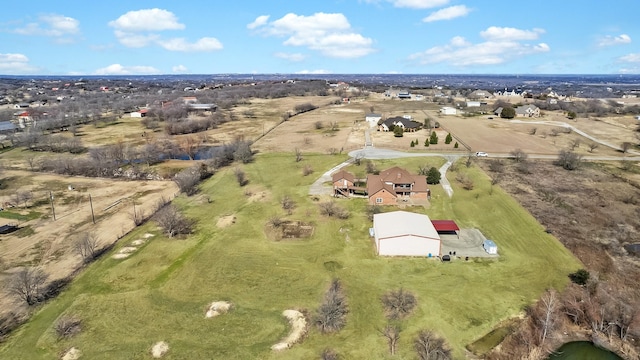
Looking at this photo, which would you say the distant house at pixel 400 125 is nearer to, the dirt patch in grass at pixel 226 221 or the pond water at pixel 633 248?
the dirt patch in grass at pixel 226 221

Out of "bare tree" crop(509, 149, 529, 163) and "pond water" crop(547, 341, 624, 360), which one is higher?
"bare tree" crop(509, 149, 529, 163)

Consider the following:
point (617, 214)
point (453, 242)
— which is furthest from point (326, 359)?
point (617, 214)

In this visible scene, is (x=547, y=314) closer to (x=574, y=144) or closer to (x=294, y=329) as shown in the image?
(x=294, y=329)

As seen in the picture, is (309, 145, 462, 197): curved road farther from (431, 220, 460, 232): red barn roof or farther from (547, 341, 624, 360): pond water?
(547, 341, 624, 360): pond water

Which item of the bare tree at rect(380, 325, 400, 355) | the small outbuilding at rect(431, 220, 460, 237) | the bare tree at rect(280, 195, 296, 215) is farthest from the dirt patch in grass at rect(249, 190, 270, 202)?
the bare tree at rect(380, 325, 400, 355)

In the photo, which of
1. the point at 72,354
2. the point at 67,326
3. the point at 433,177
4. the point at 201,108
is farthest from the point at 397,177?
the point at 201,108

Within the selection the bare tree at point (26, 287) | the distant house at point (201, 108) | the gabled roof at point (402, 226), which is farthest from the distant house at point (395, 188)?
the distant house at point (201, 108)
